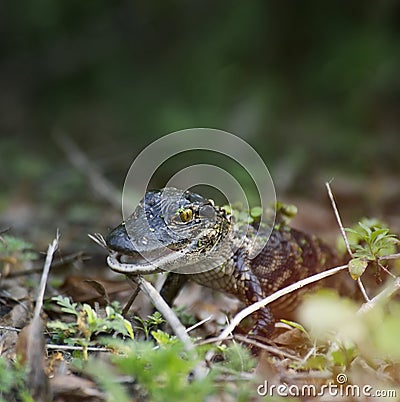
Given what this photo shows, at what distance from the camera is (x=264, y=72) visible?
10477mm

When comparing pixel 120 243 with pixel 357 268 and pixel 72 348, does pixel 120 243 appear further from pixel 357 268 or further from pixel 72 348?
pixel 357 268

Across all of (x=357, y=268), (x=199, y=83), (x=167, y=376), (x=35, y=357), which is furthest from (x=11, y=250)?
(x=199, y=83)

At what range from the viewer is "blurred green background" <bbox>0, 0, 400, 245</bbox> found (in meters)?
8.82

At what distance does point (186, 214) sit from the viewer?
12.6 ft

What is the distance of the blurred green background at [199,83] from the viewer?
882cm

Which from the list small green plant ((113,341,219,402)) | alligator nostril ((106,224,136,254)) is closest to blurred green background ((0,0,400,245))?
alligator nostril ((106,224,136,254))

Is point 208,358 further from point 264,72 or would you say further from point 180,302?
point 264,72

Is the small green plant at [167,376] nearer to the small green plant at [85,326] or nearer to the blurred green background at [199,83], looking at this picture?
the small green plant at [85,326]

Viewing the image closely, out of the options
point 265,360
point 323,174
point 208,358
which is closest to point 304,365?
point 265,360

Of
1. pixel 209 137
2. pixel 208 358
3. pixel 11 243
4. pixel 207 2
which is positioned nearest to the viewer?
pixel 208 358

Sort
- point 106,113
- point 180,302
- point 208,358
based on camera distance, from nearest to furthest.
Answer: point 208,358
point 180,302
point 106,113

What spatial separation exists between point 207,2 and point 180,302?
262 inches

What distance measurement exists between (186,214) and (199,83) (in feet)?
21.4

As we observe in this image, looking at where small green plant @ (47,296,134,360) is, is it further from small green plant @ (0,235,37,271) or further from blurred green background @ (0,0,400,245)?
blurred green background @ (0,0,400,245)
